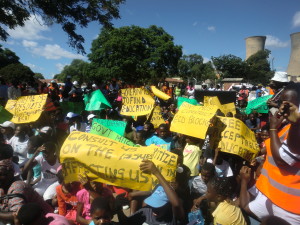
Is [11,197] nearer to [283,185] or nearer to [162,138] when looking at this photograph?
[283,185]

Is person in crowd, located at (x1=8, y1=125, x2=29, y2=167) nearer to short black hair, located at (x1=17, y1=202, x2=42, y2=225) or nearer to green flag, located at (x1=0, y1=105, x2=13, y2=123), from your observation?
green flag, located at (x1=0, y1=105, x2=13, y2=123)

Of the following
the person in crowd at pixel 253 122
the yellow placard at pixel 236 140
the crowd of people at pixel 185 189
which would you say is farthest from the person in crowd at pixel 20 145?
the person in crowd at pixel 253 122

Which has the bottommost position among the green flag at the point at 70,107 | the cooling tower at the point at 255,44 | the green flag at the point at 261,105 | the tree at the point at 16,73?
the green flag at the point at 70,107

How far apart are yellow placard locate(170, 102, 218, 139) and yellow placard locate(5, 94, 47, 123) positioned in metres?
2.99

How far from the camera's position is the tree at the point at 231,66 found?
4350cm

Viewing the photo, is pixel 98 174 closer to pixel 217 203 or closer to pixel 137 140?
pixel 217 203

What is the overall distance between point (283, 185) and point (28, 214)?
86.6 inches

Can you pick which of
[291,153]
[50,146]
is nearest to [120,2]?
[50,146]

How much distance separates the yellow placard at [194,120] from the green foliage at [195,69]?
4373cm

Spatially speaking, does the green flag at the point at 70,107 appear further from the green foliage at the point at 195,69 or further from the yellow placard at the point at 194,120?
the green foliage at the point at 195,69

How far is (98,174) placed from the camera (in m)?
2.80

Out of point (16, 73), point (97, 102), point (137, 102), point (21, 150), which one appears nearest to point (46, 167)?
point (21, 150)

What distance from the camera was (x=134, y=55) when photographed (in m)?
40.0

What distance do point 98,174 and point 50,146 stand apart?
5.06 ft
